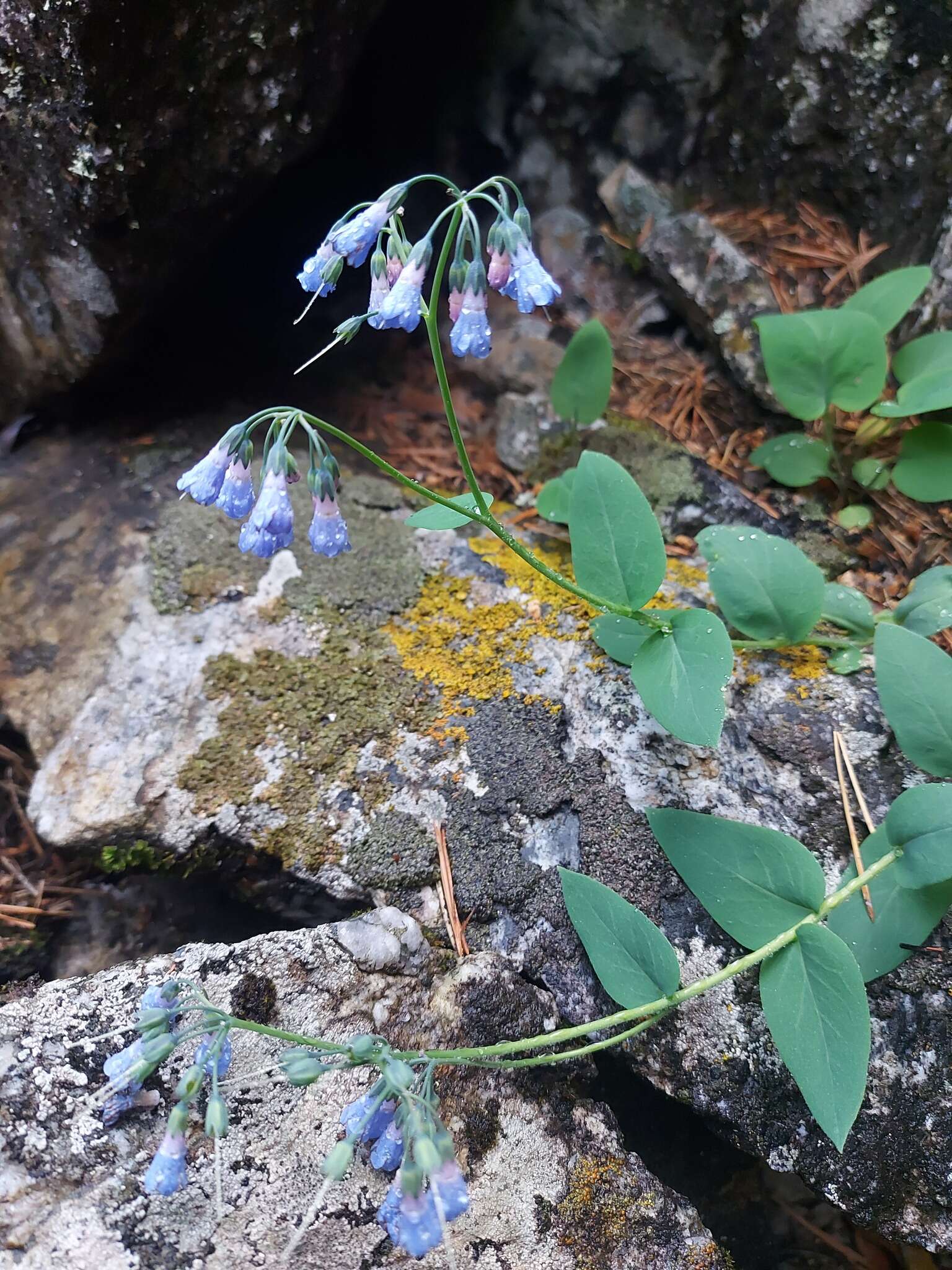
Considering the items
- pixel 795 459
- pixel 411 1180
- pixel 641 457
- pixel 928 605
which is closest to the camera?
pixel 411 1180

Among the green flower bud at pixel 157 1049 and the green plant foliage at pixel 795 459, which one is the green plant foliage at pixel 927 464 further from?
the green flower bud at pixel 157 1049

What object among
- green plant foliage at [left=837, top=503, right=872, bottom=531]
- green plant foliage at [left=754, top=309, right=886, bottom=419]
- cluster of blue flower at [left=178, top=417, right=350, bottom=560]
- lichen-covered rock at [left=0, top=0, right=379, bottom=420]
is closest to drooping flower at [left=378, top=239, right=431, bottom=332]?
cluster of blue flower at [left=178, top=417, right=350, bottom=560]

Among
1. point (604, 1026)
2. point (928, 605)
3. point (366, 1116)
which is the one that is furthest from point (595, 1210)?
point (928, 605)

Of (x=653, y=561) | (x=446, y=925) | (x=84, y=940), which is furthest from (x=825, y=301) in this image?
(x=84, y=940)

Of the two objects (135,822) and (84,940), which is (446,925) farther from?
(84,940)

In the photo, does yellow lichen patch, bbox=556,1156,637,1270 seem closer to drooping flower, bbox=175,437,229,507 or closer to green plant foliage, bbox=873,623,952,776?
green plant foliage, bbox=873,623,952,776

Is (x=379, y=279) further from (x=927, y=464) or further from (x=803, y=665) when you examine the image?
(x=927, y=464)

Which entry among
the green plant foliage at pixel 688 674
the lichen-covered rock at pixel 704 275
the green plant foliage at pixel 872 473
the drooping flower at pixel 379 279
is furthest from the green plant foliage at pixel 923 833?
the lichen-covered rock at pixel 704 275
